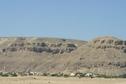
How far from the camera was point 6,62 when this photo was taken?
197 m

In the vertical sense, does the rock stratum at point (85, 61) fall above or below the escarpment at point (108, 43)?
below

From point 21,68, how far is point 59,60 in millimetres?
14820

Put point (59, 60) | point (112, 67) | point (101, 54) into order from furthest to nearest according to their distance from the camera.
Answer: point (59, 60) < point (101, 54) < point (112, 67)

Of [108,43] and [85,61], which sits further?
[108,43]

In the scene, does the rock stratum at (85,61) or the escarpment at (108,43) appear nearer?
the rock stratum at (85,61)

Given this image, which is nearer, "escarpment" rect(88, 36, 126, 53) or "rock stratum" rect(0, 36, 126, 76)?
"rock stratum" rect(0, 36, 126, 76)

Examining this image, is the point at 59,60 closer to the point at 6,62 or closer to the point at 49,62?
the point at 49,62

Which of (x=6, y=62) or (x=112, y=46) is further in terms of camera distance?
(x=6, y=62)

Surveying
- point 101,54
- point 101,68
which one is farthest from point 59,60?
point 101,68

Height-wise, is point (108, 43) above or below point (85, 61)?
above

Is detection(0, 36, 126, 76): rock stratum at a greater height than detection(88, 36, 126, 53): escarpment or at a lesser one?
lesser

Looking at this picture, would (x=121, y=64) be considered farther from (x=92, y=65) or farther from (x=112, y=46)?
(x=112, y=46)

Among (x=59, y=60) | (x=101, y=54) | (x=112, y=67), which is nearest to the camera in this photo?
(x=112, y=67)

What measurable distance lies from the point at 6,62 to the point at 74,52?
2767 cm
